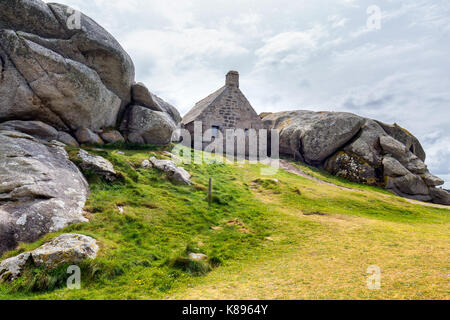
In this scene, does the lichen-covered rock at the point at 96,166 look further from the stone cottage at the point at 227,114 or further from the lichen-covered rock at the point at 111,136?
the stone cottage at the point at 227,114

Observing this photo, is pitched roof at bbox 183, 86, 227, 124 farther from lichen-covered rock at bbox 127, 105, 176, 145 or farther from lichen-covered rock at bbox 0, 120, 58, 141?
lichen-covered rock at bbox 0, 120, 58, 141

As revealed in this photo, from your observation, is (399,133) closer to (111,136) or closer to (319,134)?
(319,134)

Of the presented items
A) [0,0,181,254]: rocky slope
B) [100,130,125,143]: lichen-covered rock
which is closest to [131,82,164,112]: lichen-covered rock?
[0,0,181,254]: rocky slope

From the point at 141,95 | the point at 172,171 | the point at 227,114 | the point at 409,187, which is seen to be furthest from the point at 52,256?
the point at 409,187

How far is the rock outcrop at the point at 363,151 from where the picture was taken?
87.4ft

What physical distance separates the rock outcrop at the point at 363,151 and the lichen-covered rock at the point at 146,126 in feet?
63.4

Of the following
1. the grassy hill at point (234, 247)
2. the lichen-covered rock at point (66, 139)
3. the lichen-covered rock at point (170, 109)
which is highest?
the lichen-covered rock at point (170, 109)

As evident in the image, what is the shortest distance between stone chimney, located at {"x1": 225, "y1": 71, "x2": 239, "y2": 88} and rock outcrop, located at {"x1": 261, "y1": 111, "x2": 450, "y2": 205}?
31.6ft

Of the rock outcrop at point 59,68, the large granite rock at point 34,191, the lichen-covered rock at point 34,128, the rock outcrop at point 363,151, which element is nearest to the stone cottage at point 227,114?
the rock outcrop at point 363,151

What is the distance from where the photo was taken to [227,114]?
Result: 32.6 metres

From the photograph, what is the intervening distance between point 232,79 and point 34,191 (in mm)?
29018

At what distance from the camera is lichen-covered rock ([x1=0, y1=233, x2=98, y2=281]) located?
21.1ft
